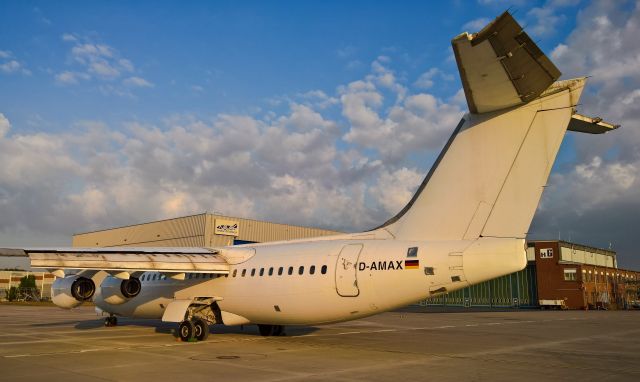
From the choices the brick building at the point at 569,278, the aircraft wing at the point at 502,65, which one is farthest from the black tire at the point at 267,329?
the brick building at the point at 569,278

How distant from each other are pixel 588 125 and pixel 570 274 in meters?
41.9

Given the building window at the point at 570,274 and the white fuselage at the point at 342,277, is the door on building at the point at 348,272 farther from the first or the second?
the building window at the point at 570,274

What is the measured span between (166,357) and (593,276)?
5010 cm

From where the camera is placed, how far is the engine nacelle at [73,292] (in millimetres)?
16984

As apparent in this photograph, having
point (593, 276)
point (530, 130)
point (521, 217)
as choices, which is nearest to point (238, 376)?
point (521, 217)

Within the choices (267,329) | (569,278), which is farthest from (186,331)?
(569,278)

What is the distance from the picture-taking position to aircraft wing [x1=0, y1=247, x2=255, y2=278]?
14297 millimetres

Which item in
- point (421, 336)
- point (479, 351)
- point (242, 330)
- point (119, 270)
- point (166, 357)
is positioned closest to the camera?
point (166, 357)

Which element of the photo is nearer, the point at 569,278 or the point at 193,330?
the point at 193,330

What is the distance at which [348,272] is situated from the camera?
1276 cm

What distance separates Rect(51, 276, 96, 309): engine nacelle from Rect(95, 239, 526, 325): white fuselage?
2.82 metres

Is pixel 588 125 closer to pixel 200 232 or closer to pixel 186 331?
pixel 186 331

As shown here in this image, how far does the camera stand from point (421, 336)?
58.2ft

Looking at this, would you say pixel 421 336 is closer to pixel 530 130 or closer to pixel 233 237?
pixel 530 130
